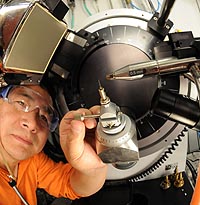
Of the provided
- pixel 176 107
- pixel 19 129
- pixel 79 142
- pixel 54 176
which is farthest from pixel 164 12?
pixel 54 176

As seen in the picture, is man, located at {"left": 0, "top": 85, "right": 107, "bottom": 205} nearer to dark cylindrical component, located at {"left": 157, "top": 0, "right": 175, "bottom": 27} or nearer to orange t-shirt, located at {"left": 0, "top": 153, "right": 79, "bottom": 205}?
orange t-shirt, located at {"left": 0, "top": 153, "right": 79, "bottom": 205}

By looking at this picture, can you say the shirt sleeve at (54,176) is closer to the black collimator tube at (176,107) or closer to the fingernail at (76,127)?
the fingernail at (76,127)

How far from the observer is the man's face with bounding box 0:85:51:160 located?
103cm

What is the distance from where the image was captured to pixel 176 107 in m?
0.71

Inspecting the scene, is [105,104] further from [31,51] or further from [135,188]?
[135,188]

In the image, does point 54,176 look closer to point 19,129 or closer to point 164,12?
point 19,129

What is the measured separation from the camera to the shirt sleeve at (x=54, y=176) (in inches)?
45.4

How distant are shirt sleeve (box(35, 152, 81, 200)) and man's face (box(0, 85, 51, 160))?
0.51ft

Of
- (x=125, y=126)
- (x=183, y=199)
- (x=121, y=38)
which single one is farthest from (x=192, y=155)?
(x=125, y=126)

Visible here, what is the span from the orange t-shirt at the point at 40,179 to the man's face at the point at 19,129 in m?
0.13

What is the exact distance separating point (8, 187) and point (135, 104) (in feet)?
1.80

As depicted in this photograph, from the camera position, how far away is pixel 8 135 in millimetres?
1041

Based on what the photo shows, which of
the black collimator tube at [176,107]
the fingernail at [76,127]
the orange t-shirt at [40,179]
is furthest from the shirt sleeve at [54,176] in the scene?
the black collimator tube at [176,107]

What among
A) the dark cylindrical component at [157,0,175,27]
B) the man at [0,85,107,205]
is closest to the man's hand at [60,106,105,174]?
the man at [0,85,107,205]
